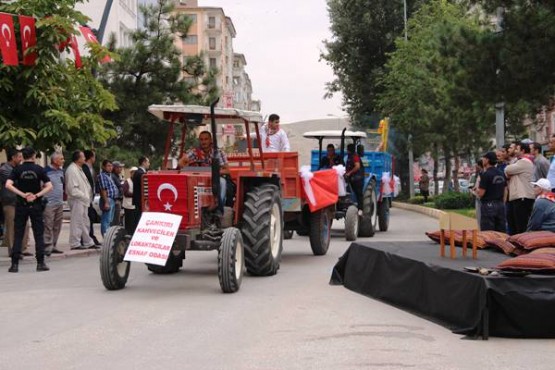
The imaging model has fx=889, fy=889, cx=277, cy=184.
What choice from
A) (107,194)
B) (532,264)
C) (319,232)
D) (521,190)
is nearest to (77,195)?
(107,194)

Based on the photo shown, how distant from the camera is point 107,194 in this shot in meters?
18.6

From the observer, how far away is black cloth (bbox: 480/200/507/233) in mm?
14766

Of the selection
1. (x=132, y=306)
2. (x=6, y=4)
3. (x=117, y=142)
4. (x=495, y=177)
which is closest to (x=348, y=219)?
(x=495, y=177)

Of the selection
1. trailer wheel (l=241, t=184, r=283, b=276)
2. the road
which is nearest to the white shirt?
trailer wheel (l=241, t=184, r=283, b=276)

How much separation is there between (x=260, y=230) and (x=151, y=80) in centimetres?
1827

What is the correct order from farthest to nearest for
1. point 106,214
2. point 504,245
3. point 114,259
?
1. point 106,214
2. point 114,259
3. point 504,245

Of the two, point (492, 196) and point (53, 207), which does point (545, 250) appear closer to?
point (492, 196)

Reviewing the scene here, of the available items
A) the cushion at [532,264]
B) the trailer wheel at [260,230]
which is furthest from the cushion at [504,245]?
the trailer wheel at [260,230]

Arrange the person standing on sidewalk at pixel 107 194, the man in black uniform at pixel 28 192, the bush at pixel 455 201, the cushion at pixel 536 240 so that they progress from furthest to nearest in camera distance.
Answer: the bush at pixel 455 201 < the person standing on sidewalk at pixel 107 194 < the man in black uniform at pixel 28 192 < the cushion at pixel 536 240

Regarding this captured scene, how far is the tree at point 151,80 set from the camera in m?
28.8

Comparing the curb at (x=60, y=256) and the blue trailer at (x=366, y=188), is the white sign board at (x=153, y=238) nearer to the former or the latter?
the curb at (x=60, y=256)

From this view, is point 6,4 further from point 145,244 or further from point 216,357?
point 216,357

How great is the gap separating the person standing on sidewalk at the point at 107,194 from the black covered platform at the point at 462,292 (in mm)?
9071

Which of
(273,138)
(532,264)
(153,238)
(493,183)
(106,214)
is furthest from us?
(106,214)
